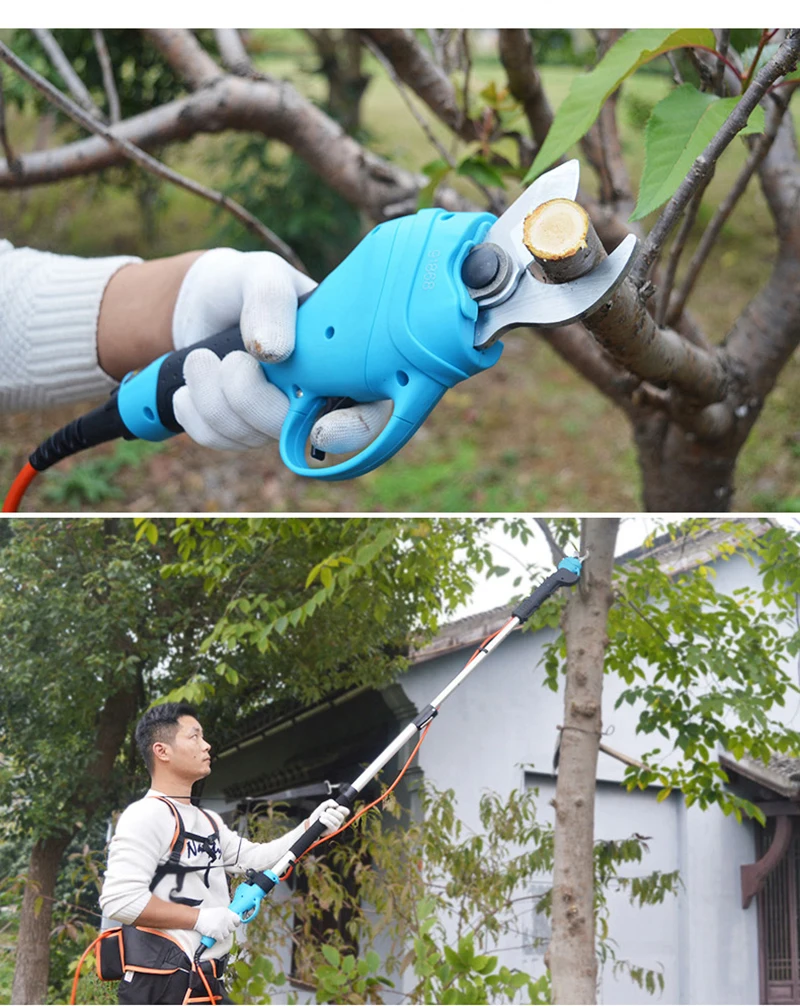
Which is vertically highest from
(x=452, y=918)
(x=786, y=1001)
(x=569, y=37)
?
(x=569, y=37)

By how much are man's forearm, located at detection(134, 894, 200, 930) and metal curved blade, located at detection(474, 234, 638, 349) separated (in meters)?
0.92

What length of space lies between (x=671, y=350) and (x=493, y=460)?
278 centimetres

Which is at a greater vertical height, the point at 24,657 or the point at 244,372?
the point at 244,372

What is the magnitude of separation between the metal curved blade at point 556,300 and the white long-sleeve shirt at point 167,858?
892 mm

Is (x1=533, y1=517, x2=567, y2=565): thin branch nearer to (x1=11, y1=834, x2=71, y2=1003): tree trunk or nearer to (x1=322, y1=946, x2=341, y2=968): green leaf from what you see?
(x1=322, y1=946, x2=341, y2=968): green leaf

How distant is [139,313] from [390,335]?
454 millimetres

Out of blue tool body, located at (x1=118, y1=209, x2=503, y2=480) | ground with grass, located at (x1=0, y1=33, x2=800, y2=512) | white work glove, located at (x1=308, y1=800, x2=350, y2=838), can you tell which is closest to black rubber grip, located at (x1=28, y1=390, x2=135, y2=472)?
blue tool body, located at (x1=118, y1=209, x2=503, y2=480)

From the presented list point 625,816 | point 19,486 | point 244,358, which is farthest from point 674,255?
point 19,486

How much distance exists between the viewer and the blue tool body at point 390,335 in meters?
0.97

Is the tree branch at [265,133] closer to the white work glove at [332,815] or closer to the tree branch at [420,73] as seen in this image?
the tree branch at [420,73]

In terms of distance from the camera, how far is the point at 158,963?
1.40 meters

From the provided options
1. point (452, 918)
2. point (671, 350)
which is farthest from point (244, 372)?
point (452, 918)

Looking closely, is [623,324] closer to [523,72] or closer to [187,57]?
[523,72]

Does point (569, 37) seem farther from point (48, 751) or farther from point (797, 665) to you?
point (48, 751)
